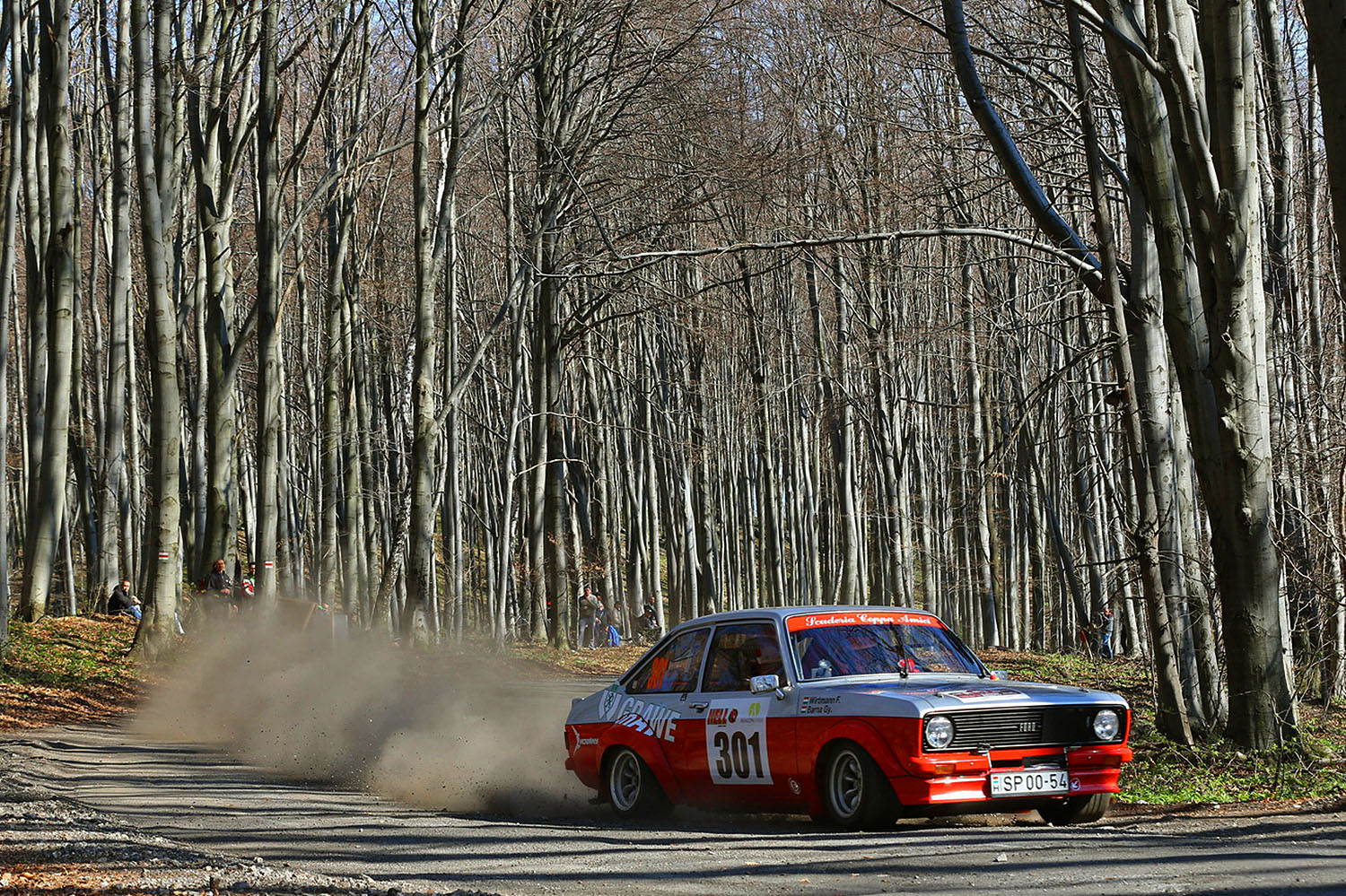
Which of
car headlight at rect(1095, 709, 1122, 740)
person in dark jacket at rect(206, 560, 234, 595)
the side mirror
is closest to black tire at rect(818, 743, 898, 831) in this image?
the side mirror

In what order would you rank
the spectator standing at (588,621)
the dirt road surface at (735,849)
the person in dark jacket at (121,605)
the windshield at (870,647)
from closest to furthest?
the dirt road surface at (735,849) < the windshield at (870,647) < the person in dark jacket at (121,605) < the spectator standing at (588,621)

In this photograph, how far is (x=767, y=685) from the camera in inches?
363

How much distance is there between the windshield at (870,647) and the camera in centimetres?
944

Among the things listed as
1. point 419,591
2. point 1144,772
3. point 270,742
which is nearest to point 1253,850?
point 1144,772

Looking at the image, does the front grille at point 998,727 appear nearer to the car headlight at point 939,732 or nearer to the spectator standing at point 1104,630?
the car headlight at point 939,732

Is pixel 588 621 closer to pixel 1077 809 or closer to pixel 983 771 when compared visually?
pixel 1077 809

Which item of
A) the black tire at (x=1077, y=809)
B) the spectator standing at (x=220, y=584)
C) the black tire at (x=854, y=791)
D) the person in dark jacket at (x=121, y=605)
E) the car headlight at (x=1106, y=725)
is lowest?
the black tire at (x=1077, y=809)

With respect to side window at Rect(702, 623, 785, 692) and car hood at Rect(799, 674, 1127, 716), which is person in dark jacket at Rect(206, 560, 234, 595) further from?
car hood at Rect(799, 674, 1127, 716)

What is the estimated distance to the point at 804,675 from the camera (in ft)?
30.6

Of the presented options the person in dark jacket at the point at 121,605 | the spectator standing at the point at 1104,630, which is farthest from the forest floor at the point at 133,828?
the person in dark jacket at the point at 121,605

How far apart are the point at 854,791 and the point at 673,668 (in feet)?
7.27

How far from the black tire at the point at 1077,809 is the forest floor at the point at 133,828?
120 centimetres

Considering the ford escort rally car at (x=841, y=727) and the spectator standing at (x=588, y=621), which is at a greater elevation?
the ford escort rally car at (x=841, y=727)

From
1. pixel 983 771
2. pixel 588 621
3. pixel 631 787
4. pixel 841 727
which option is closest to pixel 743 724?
pixel 841 727
